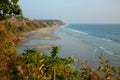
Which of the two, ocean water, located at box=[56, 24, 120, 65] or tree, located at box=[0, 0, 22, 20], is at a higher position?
tree, located at box=[0, 0, 22, 20]

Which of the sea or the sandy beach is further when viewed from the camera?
the sandy beach

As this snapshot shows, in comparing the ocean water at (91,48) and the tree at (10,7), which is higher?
the tree at (10,7)

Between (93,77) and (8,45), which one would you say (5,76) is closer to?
(8,45)

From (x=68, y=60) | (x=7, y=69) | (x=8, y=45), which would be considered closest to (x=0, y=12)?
(x=8, y=45)

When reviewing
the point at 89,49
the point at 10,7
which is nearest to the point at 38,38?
the point at 89,49

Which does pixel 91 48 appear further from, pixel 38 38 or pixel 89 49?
pixel 38 38

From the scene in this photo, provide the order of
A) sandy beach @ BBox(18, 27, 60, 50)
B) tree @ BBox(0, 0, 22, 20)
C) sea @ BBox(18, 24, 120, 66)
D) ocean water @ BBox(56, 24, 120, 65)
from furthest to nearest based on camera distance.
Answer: sandy beach @ BBox(18, 27, 60, 50), ocean water @ BBox(56, 24, 120, 65), sea @ BBox(18, 24, 120, 66), tree @ BBox(0, 0, 22, 20)

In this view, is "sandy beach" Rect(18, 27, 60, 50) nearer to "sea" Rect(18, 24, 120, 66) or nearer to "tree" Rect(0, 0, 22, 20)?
"sea" Rect(18, 24, 120, 66)

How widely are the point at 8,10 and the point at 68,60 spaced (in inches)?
342

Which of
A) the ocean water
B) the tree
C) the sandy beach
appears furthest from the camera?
the sandy beach

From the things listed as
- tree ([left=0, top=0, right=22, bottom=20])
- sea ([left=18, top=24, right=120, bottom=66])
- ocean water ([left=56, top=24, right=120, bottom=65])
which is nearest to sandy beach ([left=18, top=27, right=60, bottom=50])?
sea ([left=18, top=24, right=120, bottom=66])

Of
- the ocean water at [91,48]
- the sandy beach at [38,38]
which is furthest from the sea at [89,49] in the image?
the sandy beach at [38,38]

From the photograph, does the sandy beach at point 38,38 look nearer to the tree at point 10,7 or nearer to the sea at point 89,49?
the sea at point 89,49

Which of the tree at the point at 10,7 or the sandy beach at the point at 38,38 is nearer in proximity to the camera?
the tree at the point at 10,7
